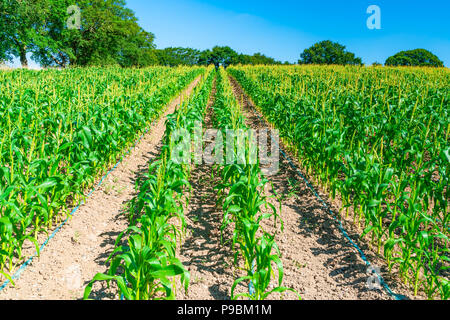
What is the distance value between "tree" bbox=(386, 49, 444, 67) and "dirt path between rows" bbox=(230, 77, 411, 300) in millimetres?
63639

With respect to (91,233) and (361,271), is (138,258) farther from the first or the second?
(361,271)

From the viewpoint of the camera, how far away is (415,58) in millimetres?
57875

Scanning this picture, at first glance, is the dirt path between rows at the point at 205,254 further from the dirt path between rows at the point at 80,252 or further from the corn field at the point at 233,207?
the dirt path between rows at the point at 80,252

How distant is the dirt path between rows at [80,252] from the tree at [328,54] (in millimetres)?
61786

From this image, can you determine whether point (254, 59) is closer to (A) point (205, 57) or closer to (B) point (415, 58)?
(A) point (205, 57)

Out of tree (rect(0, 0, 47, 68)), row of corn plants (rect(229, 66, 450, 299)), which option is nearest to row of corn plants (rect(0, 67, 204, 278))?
row of corn plants (rect(229, 66, 450, 299))

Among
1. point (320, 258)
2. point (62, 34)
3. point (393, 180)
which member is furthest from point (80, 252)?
point (62, 34)

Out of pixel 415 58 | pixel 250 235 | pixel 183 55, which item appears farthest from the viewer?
pixel 183 55

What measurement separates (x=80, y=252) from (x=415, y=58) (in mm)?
70998

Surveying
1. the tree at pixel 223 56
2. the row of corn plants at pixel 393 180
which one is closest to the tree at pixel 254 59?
the tree at pixel 223 56

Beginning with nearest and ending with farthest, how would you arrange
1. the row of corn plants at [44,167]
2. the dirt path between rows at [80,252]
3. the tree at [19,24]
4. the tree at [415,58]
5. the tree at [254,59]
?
1. the dirt path between rows at [80,252]
2. the row of corn plants at [44,167]
3. the tree at [19,24]
4. the tree at [415,58]
5. the tree at [254,59]

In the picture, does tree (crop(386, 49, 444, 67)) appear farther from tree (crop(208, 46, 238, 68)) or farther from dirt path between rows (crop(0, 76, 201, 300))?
dirt path between rows (crop(0, 76, 201, 300))

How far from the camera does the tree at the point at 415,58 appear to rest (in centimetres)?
5578
